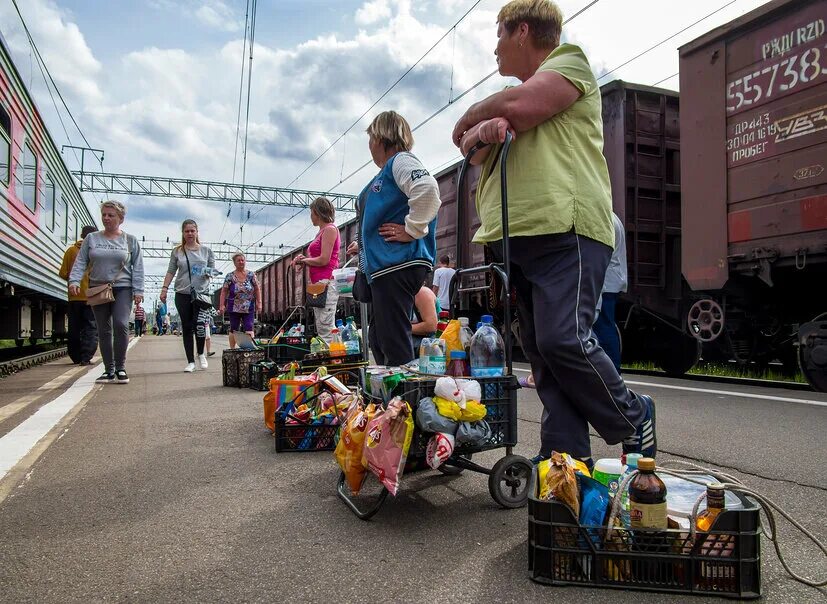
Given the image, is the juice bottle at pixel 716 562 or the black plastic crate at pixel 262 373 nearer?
the juice bottle at pixel 716 562

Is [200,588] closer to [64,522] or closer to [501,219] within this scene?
[64,522]

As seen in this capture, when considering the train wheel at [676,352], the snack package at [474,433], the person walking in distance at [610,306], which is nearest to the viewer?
the snack package at [474,433]

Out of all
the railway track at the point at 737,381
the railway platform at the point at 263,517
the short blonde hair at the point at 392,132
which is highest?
the short blonde hair at the point at 392,132

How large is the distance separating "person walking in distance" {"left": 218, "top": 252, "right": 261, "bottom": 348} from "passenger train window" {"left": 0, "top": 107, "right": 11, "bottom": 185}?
275 cm

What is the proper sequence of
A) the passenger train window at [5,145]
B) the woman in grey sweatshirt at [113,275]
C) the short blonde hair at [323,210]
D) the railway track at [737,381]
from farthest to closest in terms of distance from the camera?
the passenger train window at [5,145] < the woman in grey sweatshirt at [113,275] < the railway track at [737,381] < the short blonde hair at [323,210]

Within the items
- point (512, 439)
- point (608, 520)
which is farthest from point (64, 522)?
point (608, 520)

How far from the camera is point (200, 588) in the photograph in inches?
70.9

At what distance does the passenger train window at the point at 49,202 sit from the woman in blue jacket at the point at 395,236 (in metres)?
8.48

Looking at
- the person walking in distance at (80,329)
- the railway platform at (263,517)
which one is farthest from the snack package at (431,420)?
the person walking in distance at (80,329)

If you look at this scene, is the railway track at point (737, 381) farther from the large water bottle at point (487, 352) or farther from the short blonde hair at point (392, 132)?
the short blonde hair at point (392, 132)

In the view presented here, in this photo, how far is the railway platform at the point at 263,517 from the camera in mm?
1804

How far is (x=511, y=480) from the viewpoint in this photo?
8.31 feet

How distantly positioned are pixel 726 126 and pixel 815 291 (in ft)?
6.32

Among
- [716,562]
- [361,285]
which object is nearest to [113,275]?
[361,285]
